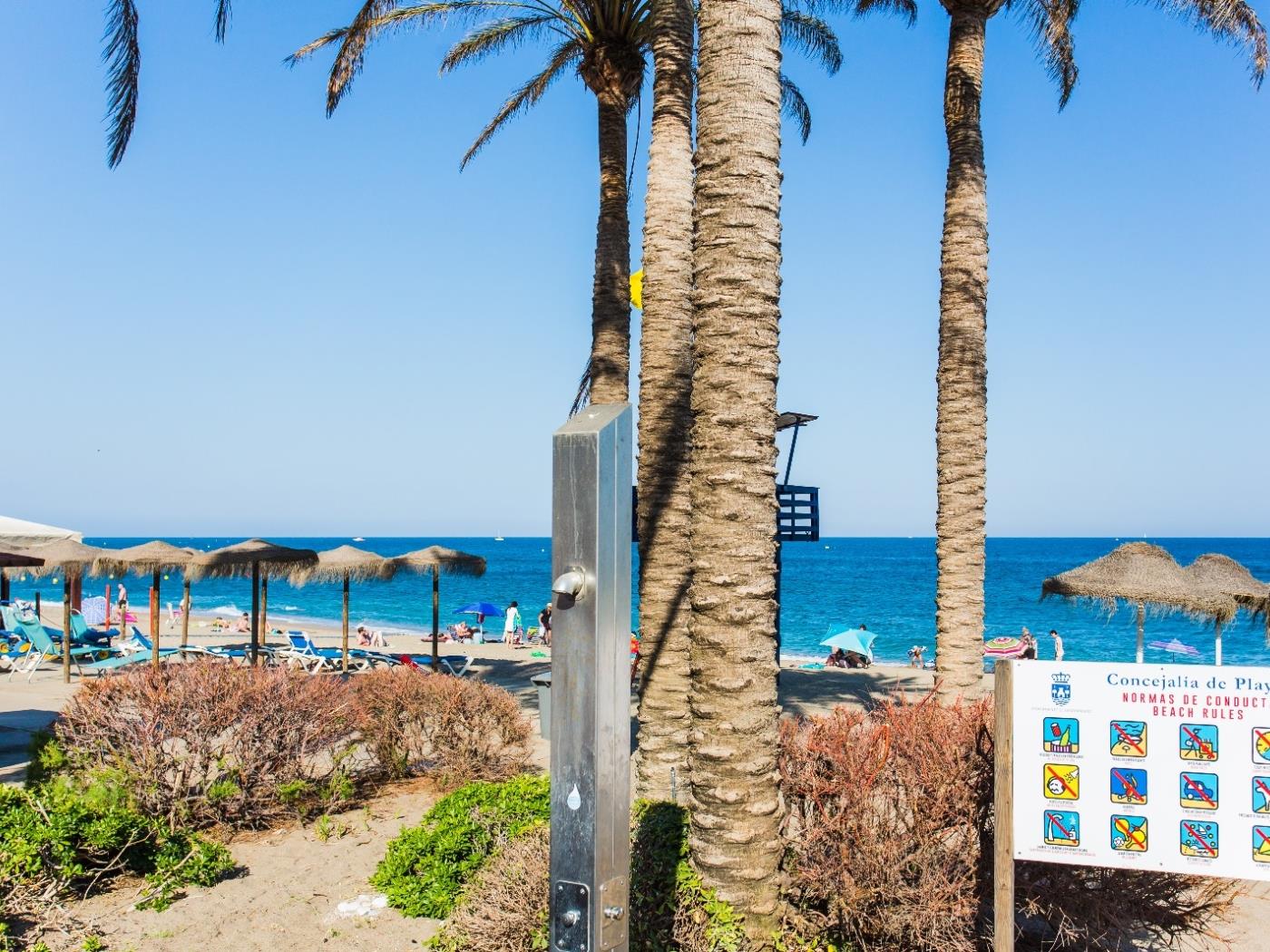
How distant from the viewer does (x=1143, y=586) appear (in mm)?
12234

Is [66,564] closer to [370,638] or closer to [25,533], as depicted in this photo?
[25,533]

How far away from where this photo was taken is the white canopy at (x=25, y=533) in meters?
20.0

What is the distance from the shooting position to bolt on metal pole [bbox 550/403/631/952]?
10.4ft

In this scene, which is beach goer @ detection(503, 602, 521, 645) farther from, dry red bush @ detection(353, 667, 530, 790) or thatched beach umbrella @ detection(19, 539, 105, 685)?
dry red bush @ detection(353, 667, 530, 790)

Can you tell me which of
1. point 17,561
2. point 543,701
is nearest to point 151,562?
point 17,561

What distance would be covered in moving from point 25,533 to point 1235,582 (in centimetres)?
2141

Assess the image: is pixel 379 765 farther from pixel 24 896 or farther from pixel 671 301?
pixel 671 301

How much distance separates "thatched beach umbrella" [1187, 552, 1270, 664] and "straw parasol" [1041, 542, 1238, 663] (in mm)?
128

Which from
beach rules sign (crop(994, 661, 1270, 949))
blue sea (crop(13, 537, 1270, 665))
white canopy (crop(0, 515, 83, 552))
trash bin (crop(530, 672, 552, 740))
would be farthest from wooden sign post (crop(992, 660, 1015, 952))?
white canopy (crop(0, 515, 83, 552))

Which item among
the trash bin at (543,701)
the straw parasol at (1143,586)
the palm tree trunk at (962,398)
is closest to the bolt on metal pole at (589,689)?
the palm tree trunk at (962,398)

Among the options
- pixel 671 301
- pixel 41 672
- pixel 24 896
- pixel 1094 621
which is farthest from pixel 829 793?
pixel 1094 621

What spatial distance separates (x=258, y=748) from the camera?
23.5 feet

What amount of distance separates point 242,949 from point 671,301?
5.74 meters

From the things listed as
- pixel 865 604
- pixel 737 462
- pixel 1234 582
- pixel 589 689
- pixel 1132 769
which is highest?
pixel 737 462
